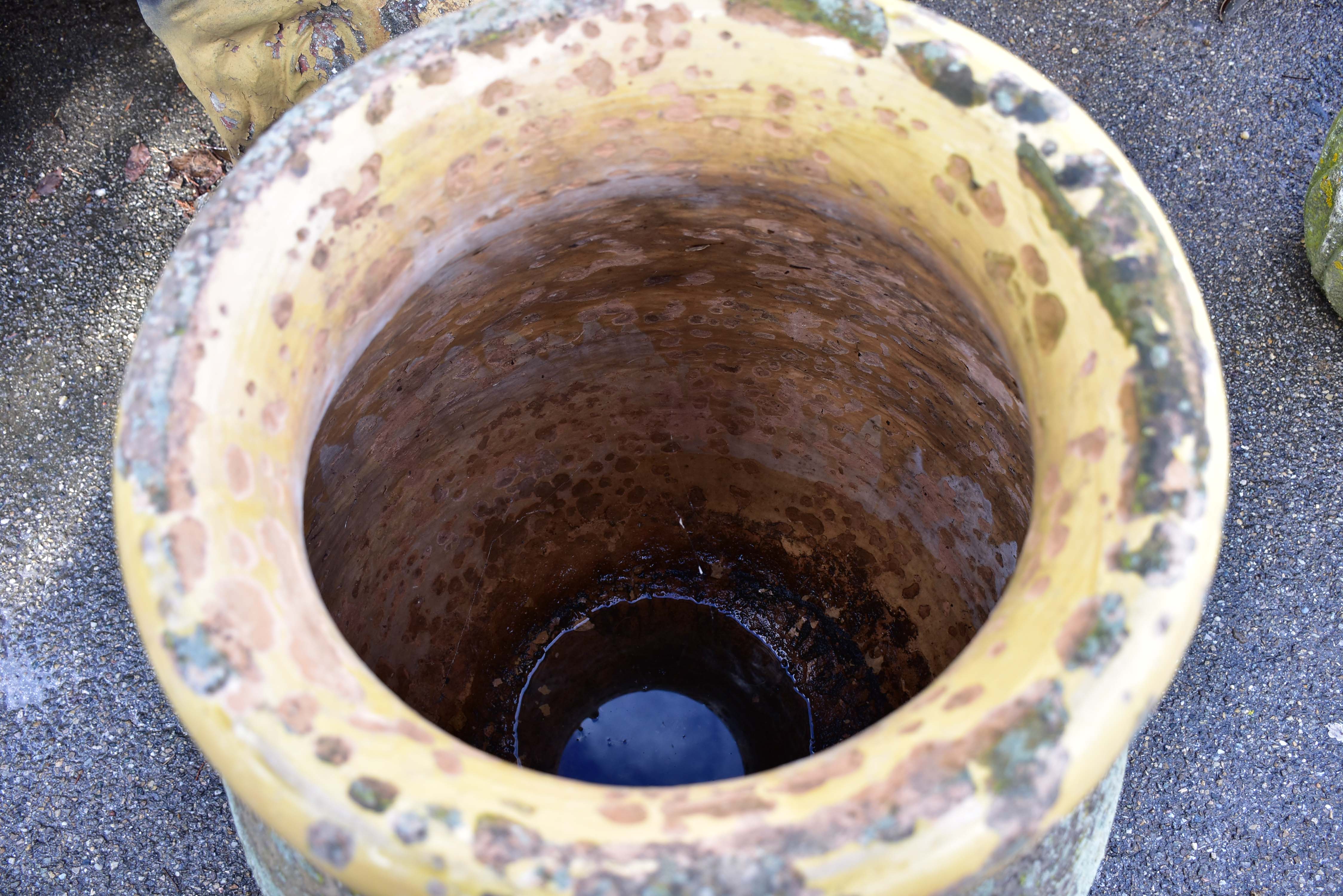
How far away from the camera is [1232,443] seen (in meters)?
2.42

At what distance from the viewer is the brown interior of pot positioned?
Result: 1.33 metres

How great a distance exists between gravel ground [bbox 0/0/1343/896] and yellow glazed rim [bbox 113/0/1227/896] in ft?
4.98

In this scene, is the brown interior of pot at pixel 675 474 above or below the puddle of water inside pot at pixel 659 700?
above

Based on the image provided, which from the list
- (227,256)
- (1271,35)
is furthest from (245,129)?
(1271,35)

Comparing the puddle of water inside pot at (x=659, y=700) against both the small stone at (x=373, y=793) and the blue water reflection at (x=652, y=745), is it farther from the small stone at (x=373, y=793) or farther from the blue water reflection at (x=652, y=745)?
the small stone at (x=373, y=793)

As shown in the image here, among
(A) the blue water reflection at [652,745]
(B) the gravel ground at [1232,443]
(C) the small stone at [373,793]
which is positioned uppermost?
(C) the small stone at [373,793]

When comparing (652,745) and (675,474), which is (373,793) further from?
(652,745)

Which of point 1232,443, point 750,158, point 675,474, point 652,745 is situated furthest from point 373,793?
point 1232,443

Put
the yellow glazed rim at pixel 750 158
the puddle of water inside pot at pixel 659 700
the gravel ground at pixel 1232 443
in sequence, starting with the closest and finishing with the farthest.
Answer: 1. the yellow glazed rim at pixel 750 158
2. the gravel ground at pixel 1232 443
3. the puddle of water inside pot at pixel 659 700

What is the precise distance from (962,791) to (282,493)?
65cm

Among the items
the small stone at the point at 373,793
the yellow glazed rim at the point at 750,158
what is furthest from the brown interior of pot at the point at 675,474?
the small stone at the point at 373,793

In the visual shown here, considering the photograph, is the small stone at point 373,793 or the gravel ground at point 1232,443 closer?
the small stone at point 373,793

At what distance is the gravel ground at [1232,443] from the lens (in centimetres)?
204

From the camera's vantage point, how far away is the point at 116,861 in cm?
201
